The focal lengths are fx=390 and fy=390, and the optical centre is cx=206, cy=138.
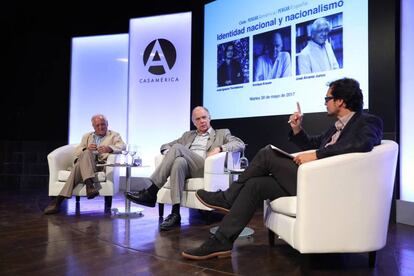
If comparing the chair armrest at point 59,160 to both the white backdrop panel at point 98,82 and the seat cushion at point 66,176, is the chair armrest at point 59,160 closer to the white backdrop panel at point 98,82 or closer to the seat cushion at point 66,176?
the seat cushion at point 66,176

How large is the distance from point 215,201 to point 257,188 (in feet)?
0.97

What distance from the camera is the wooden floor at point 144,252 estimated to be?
2.08 metres

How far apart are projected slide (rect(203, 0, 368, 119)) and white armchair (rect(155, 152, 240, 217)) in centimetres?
120

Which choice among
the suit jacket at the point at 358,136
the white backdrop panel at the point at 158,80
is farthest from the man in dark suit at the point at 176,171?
the white backdrop panel at the point at 158,80

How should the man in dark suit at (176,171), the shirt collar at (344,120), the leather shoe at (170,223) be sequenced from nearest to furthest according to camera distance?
the shirt collar at (344,120), the leather shoe at (170,223), the man in dark suit at (176,171)

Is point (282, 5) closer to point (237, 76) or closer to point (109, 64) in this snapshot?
point (237, 76)

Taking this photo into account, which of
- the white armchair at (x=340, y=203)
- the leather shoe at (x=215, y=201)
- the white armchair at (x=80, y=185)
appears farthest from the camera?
the white armchair at (x=80, y=185)

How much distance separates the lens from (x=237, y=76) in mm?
4895

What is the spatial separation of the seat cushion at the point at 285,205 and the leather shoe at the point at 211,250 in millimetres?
347

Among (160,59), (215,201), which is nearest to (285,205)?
(215,201)

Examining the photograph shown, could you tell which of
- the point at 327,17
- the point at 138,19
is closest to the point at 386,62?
the point at 327,17

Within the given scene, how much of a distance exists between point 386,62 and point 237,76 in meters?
1.83

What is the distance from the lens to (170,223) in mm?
3201

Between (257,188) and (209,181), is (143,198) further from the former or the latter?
(257,188)
